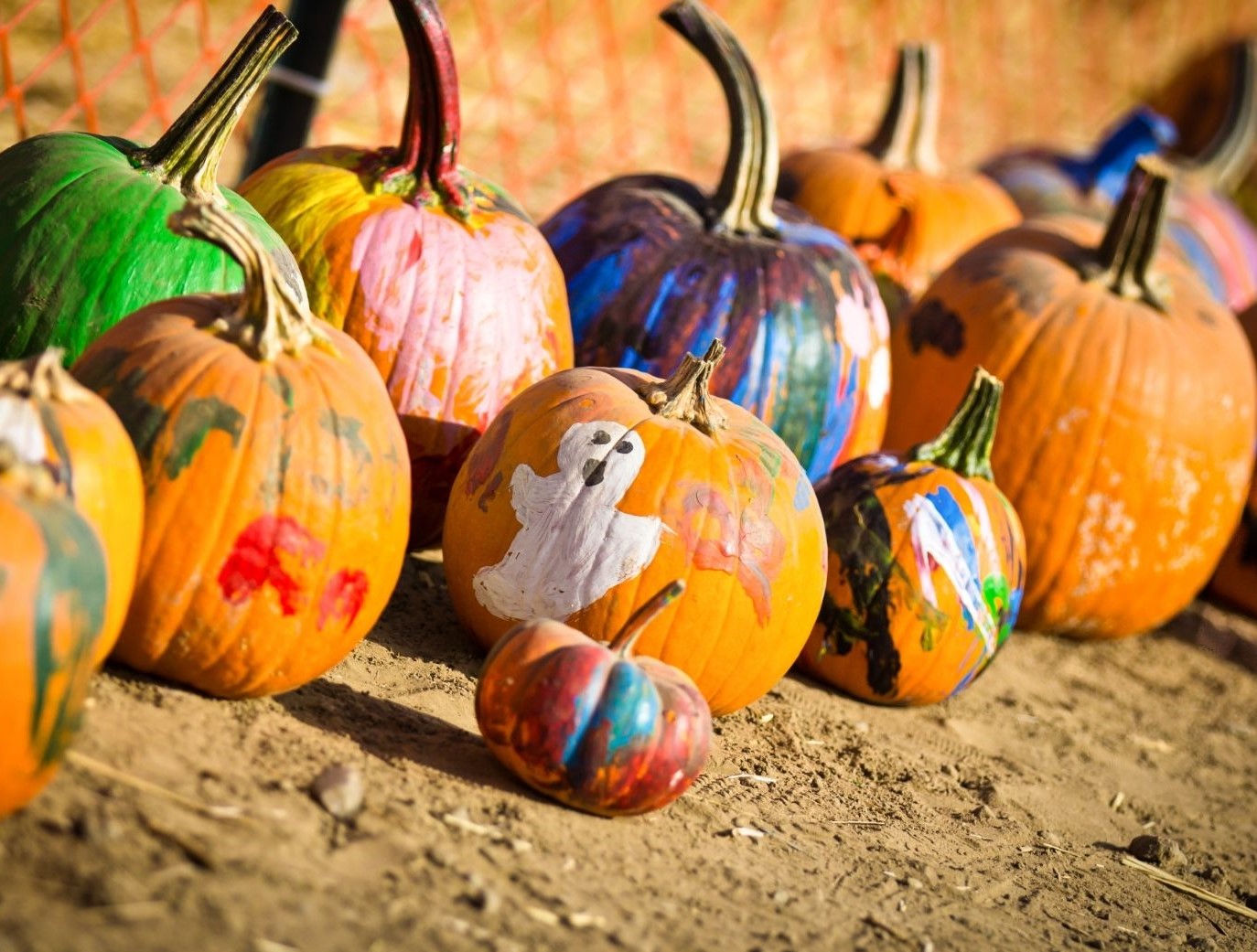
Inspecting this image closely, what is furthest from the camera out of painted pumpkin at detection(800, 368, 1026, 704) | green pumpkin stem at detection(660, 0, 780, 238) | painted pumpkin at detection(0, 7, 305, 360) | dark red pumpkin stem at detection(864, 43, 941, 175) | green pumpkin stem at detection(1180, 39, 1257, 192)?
green pumpkin stem at detection(1180, 39, 1257, 192)

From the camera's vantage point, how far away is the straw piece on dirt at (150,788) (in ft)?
6.82

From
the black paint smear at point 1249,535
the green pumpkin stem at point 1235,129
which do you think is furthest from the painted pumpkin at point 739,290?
the green pumpkin stem at point 1235,129

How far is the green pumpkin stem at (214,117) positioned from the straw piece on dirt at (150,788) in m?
1.28

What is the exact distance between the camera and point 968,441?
3.58 m

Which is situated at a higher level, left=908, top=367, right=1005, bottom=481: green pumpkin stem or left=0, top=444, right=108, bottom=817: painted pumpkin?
left=908, top=367, right=1005, bottom=481: green pumpkin stem

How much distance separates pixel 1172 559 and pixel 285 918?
10.8 ft

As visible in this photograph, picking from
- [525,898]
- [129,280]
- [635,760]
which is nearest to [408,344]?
[129,280]

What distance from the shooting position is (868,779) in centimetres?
311

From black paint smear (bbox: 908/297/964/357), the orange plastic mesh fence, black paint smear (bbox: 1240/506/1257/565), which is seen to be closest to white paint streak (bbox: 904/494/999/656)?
black paint smear (bbox: 908/297/964/357)

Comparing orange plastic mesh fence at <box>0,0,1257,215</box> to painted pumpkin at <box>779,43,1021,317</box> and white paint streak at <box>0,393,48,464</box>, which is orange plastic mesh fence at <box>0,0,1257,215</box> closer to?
painted pumpkin at <box>779,43,1021,317</box>

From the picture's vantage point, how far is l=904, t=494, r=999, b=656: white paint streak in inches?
135

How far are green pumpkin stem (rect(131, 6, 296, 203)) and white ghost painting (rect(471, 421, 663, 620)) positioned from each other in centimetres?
89

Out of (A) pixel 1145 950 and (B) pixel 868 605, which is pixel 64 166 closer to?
(B) pixel 868 605

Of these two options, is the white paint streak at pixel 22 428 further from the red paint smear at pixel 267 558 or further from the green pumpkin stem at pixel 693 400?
the green pumpkin stem at pixel 693 400
